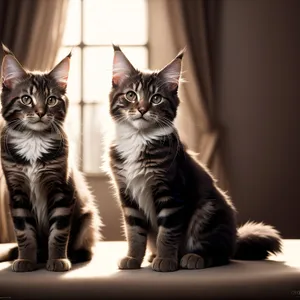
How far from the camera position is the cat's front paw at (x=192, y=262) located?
150 centimetres

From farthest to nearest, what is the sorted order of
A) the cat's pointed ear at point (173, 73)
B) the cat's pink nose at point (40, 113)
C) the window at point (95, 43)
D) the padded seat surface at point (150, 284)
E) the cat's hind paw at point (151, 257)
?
the window at point (95, 43) → the cat's hind paw at point (151, 257) → the cat's pointed ear at point (173, 73) → the cat's pink nose at point (40, 113) → the padded seat surface at point (150, 284)

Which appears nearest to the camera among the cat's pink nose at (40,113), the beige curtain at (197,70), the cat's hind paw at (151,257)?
the cat's pink nose at (40,113)

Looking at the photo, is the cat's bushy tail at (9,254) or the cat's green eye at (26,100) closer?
the cat's green eye at (26,100)

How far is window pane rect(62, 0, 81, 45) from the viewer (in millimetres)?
3449

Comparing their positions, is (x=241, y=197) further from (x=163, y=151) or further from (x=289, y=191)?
(x=163, y=151)

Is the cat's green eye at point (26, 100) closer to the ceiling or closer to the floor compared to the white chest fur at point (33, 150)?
closer to the ceiling

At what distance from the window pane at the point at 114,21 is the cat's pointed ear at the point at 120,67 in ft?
6.35

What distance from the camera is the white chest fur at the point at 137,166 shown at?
1.53 metres

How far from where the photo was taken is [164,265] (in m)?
1.47

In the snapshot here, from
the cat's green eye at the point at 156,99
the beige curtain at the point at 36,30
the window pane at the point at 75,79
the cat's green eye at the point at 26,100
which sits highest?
the beige curtain at the point at 36,30

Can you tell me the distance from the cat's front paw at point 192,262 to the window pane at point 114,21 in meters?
2.18

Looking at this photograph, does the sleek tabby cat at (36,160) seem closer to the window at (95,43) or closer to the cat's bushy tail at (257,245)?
the cat's bushy tail at (257,245)

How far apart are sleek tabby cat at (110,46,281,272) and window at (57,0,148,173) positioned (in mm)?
1892

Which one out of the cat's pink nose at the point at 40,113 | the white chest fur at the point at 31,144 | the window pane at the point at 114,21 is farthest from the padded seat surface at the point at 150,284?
the window pane at the point at 114,21
